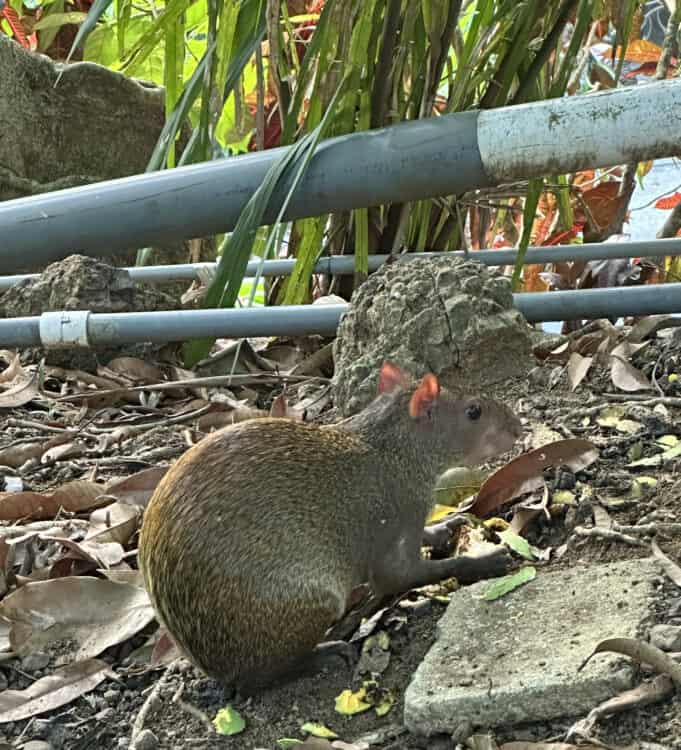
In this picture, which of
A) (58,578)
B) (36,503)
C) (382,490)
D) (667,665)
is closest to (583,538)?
(382,490)

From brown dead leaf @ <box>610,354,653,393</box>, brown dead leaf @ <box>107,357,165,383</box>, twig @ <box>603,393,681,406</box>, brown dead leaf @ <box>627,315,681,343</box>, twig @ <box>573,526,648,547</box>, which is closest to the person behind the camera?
twig @ <box>573,526,648,547</box>

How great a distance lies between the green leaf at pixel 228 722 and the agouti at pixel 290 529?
74 mm

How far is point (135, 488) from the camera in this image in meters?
2.82

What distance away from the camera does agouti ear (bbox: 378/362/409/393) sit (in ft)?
8.71

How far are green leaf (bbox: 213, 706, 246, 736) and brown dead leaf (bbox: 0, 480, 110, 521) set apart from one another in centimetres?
89

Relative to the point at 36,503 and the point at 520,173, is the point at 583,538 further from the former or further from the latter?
the point at 36,503

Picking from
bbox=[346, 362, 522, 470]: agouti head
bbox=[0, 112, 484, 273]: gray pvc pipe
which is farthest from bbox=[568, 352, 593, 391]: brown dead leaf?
bbox=[0, 112, 484, 273]: gray pvc pipe

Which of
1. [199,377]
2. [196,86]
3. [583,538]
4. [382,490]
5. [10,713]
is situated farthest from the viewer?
[199,377]

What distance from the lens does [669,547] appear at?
219 centimetres

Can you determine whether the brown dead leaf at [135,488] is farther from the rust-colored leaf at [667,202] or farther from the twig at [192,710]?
the rust-colored leaf at [667,202]

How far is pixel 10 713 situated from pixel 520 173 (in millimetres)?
1353

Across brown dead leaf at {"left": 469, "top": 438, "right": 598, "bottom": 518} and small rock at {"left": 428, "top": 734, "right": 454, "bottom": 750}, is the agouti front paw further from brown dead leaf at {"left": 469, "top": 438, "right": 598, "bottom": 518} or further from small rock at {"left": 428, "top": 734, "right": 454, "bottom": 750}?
small rock at {"left": 428, "top": 734, "right": 454, "bottom": 750}

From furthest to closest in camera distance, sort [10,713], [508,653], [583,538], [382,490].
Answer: [382,490], [583,538], [10,713], [508,653]

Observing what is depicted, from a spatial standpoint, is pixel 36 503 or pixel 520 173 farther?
pixel 36 503
